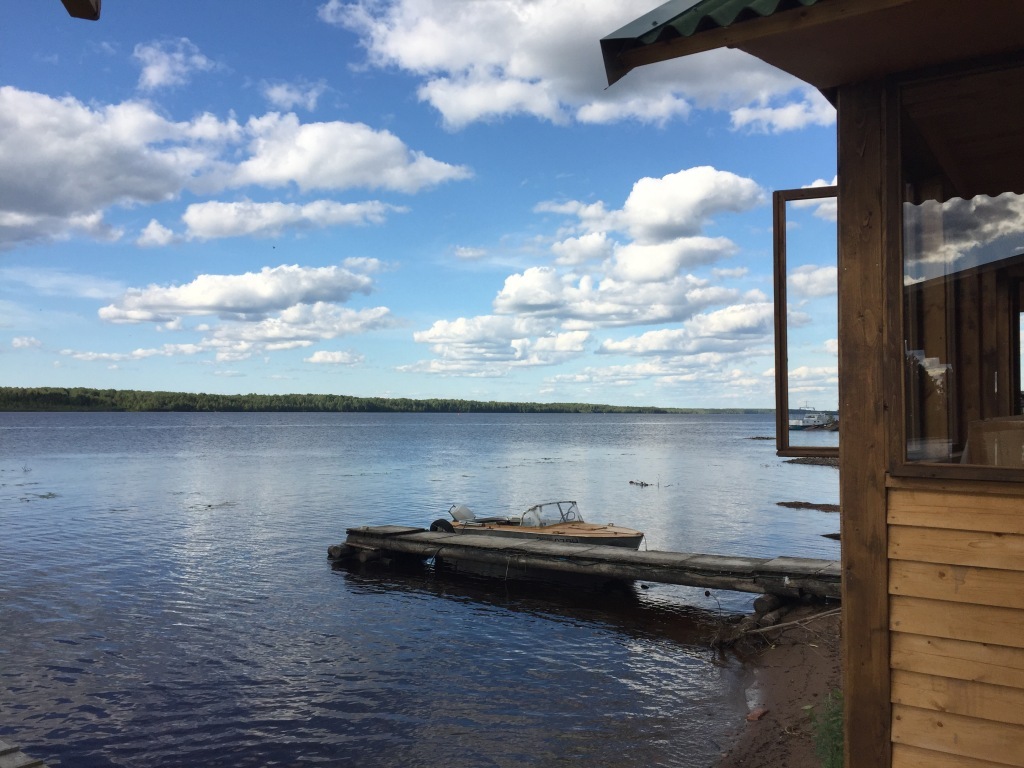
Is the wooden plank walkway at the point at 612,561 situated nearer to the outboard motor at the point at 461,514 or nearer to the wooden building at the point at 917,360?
the outboard motor at the point at 461,514

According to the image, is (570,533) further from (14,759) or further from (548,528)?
(14,759)

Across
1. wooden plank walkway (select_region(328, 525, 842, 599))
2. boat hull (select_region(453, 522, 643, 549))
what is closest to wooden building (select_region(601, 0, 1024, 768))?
wooden plank walkway (select_region(328, 525, 842, 599))

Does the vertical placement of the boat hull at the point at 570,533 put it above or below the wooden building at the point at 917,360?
below

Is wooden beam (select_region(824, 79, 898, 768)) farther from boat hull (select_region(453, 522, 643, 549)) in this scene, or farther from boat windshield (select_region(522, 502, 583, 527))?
boat windshield (select_region(522, 502, 583, 527))

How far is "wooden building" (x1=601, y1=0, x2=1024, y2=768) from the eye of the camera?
3.87 meters

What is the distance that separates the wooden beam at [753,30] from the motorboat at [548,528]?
17.4m

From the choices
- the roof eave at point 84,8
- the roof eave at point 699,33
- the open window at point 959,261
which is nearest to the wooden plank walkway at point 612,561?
the open window at point 959,261

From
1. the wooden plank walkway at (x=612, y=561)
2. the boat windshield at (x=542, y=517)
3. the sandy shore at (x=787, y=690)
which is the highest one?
the boat windshield at (x=542, y=517)

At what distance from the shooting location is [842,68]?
420 centimetres

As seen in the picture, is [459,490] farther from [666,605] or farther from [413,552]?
[666,605]

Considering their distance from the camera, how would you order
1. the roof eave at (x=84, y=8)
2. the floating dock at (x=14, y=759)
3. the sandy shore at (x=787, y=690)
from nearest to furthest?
the roof eave at (x=84, y=8), the floating dock at (x=14, y=759), the sandy shore at (x=787, y=690)

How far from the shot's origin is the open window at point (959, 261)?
4203 mm

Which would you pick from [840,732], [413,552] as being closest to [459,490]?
[413,552]

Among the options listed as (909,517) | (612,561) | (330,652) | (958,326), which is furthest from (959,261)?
(612,561)
